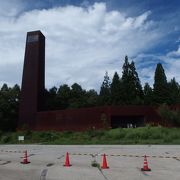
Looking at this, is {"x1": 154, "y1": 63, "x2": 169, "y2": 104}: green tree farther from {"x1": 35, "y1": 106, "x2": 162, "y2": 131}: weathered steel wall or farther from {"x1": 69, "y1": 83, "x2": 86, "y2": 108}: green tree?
{"x1": 35, "y1": 106, "x2": 162, "y2": 131}: weathered steel wall

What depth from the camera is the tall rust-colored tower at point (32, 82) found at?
66.1m

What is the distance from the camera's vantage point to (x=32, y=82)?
219 ft

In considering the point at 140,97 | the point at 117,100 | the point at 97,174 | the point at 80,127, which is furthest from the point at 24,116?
the point at 97,174

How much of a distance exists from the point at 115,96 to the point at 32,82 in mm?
30899

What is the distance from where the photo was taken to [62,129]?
63.0 meters

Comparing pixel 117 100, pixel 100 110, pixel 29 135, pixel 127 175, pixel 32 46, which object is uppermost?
pixel 32 46

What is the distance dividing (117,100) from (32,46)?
32457 millimetres

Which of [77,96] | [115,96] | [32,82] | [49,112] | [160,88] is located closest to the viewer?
[49,112]

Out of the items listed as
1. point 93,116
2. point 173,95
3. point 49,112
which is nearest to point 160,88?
point 173,95

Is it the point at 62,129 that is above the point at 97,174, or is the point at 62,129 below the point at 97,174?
above

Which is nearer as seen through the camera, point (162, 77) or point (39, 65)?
point (39, 65)

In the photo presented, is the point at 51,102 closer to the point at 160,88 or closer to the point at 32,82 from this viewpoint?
the point at 32,82

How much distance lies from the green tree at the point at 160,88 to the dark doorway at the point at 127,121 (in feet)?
76.3

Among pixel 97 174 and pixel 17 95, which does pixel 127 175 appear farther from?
pixel 17 95
